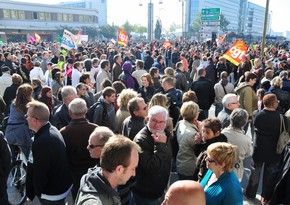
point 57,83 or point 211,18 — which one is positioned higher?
point 211,18

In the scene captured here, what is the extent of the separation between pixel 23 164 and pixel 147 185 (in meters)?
2.79

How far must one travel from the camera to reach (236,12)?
6407 inches

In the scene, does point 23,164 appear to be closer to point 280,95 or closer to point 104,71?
point 104,71

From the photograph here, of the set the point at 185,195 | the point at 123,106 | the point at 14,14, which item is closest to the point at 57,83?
the point at 123,106

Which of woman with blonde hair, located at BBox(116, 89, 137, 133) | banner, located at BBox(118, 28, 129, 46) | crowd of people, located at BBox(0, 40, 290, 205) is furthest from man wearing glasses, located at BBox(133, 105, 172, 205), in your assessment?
banner, located at BBox(118, 28, 129, 46)

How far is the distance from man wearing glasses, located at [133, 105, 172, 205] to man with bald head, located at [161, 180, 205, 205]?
3.72 ft

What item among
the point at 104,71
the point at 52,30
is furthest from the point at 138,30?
the point at 104,71

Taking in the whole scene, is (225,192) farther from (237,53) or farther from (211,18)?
(211,18)

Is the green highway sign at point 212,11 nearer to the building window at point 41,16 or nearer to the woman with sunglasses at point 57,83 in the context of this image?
the woman with sunglasses at point 57,83

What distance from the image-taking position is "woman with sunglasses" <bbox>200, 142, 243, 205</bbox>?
8.16 feet

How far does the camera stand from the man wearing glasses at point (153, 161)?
9.95 ft

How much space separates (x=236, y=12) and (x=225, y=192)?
177m

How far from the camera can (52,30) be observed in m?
68.4

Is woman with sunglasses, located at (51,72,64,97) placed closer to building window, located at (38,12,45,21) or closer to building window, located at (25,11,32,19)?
building window, located at (25,11,32,19)
